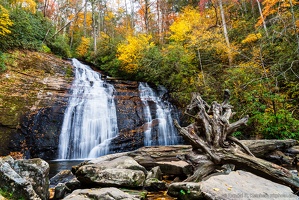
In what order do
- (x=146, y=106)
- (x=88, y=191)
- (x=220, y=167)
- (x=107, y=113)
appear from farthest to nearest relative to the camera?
(x=146, y=106), (x=107, y=113), (x=220, y=167), (x=88, y=191)

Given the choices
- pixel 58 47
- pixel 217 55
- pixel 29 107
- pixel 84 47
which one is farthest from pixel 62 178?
pixel 84 47

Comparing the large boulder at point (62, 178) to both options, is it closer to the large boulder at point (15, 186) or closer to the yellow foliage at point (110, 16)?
the large boulder at point (15, 186)

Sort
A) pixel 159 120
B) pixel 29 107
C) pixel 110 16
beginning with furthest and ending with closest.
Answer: pixel 110 16
pixel 159 120
pixel 29 107

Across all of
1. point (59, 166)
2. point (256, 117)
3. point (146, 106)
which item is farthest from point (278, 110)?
point (59, 166)

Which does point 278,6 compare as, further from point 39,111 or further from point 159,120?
point 39,111

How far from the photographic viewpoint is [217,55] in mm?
13086

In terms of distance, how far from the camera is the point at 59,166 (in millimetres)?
7023

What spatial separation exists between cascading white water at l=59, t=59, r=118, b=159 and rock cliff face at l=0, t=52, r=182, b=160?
0.30 m

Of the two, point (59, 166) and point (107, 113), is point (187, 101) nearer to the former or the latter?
point (107, 113)

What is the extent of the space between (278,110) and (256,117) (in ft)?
2.64

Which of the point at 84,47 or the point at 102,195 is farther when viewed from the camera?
the point at 84,47

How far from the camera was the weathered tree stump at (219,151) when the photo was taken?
3.18 m

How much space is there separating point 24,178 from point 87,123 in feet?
23.7

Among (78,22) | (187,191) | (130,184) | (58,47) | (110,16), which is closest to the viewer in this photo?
(187,191)
